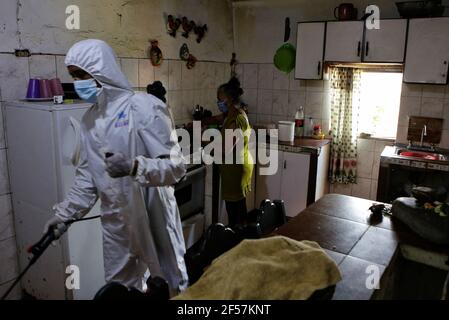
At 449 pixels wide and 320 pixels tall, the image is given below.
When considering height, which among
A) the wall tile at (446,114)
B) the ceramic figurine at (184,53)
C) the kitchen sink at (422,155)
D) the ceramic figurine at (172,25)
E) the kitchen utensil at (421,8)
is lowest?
the kitchen sink at (422,155)

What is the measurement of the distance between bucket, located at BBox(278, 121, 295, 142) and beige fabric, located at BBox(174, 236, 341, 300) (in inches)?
104

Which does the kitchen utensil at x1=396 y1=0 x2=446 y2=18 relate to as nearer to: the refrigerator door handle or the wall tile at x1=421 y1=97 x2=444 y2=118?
the wall tile at x1=421 y1=97 x2=444 y2=118

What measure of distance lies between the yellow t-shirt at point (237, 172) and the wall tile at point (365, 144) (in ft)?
4.56

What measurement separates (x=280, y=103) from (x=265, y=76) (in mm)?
354

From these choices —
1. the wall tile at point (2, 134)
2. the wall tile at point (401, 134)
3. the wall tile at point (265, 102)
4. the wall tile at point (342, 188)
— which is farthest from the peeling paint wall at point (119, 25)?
the wall tile at point (401, 134)

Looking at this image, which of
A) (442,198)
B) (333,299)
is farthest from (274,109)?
(333,299)

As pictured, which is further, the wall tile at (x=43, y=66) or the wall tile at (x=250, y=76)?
the wall tile at (x=250, y=76)

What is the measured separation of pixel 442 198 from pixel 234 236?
1.11 m

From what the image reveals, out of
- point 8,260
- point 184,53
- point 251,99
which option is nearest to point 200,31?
point 184,53

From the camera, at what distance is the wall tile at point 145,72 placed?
3.21 meters

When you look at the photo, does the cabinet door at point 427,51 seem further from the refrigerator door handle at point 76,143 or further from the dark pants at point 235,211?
the refrigerator door handle at point 76,143

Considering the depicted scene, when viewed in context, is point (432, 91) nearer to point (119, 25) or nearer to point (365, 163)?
point (365, 163)

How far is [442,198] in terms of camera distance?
1.96 meters

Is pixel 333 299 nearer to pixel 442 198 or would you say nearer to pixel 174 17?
pixel 442 198
